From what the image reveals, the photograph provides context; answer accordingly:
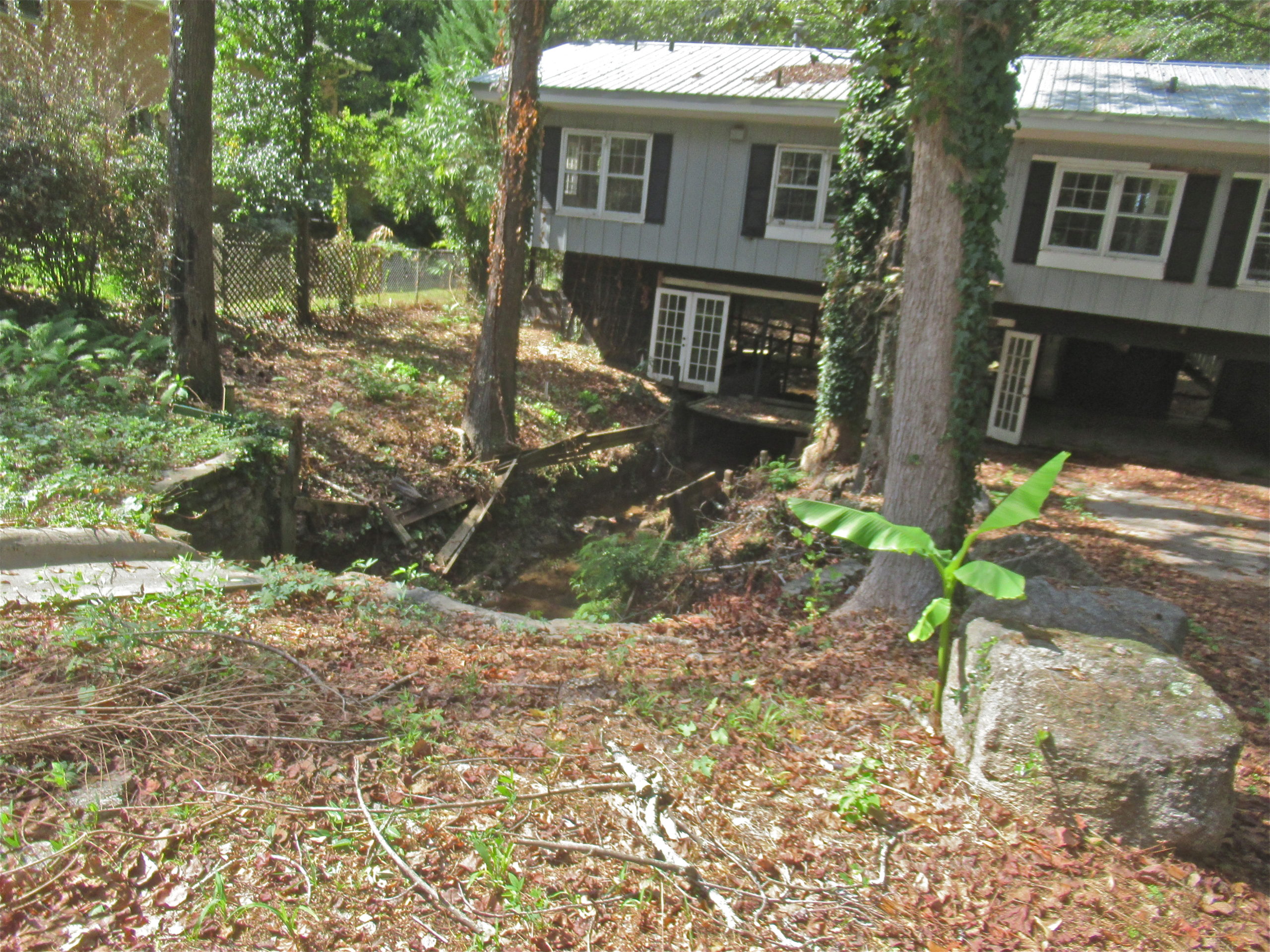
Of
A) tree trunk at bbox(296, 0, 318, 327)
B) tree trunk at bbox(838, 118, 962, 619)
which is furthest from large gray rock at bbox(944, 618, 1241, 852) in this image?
tree trunk at bbox(296, 0, 318, 327)

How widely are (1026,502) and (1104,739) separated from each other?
1334 mm

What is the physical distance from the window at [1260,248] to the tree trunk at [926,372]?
1100 centimetres

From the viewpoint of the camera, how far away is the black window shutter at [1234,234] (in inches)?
551

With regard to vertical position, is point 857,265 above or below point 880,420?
above

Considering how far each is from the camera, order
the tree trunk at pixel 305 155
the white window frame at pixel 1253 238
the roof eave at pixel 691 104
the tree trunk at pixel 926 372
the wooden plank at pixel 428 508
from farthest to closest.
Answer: the roof eave at pixel 691 104 → the tree trunk at pixel 305 155 → the white window frame at pixel 1253 238 → the wooden plank at pixel 428 508 → the tree trunk at pixel 926 372

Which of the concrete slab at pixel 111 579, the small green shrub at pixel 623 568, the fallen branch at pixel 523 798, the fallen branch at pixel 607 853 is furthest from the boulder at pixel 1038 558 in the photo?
the concrete slab at pixel 111 579

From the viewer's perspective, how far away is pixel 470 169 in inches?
843

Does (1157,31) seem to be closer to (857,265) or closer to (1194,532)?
(857,265)

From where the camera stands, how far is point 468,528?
1159cm

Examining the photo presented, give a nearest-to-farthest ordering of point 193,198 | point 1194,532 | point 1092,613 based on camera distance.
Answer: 1. point 1092,613
2. point 193,198
3. point 1194,532

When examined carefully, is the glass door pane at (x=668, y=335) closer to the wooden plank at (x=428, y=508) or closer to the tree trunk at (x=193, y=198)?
the wooden plank at (x=428, y=508)

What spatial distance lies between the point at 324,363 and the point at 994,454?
1161cm

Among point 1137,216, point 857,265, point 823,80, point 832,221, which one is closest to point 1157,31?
point 1137,216

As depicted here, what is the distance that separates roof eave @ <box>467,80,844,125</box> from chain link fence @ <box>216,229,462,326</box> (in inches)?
162
